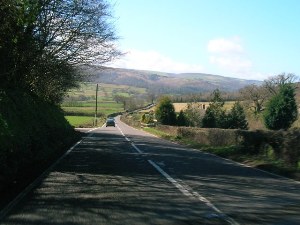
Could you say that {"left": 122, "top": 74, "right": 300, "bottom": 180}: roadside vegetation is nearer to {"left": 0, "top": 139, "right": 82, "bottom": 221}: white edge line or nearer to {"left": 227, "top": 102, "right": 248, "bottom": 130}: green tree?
{"left": 227, "top": 102, "right": 248, "bottom": 130}: green tree

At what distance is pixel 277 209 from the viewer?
9406mm

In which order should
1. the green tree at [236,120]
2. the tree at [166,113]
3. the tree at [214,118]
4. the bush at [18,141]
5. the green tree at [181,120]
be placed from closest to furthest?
the bush at [18,141], the green tree at [236,120], the tree at [214,118], the green tree at [181,120], the tree at [166,113]

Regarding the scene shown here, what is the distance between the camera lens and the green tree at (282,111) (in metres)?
55.5

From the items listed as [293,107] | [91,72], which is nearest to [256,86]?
[293,107]

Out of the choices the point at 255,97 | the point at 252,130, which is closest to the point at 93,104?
the point at 255,97

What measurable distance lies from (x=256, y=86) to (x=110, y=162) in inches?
2951

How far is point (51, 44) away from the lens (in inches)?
943

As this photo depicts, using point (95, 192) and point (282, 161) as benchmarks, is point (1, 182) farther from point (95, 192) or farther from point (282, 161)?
point (282, 161)

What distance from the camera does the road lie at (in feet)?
27.2

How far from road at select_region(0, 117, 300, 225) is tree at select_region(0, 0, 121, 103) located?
4635 mm

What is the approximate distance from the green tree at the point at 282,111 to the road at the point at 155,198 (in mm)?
40347

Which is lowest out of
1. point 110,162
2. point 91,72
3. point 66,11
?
point 110,162

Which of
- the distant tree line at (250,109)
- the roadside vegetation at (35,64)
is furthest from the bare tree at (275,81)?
the roadside vegetation at (35,64)

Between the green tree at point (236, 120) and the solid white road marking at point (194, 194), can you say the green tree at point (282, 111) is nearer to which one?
the green tree at point (236, 120)
